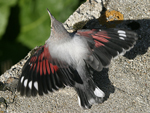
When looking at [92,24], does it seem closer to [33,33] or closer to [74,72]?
[74,72]

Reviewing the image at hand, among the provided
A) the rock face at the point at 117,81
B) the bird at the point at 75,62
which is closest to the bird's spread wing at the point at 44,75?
the bird at the point at 75,62

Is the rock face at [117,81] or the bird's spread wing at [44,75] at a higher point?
the bird's spread wing at [44,75]

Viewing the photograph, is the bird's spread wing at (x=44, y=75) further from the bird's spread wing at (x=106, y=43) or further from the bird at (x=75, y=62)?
the bird's spread wing at (x=106, y=43)

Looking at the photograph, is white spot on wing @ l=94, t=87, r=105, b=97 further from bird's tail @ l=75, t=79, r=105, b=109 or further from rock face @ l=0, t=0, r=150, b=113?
rock face @ l=0, t=0, r=150, b=113

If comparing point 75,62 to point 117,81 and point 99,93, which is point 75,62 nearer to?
point 99,93

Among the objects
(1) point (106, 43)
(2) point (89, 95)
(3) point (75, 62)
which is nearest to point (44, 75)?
(3) point (75, 62)

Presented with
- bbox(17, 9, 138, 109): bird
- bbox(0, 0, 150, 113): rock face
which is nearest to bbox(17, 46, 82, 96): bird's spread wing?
bbox(17, 9, 138, 109): bird

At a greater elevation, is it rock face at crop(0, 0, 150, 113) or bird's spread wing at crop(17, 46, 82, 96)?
bird's spread wing at crop(17, 46, 82, 96)
